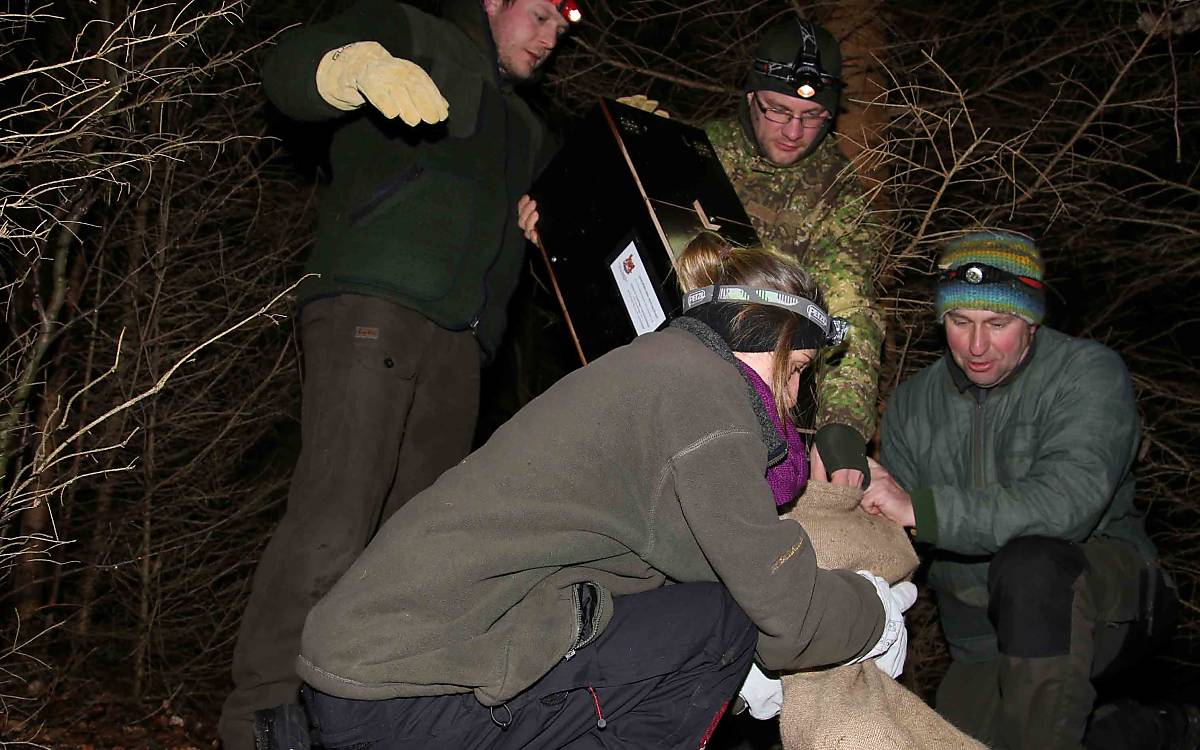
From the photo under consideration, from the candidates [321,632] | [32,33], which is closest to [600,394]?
[321,632]

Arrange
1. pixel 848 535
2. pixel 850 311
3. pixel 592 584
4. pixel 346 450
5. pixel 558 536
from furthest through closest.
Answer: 1. pixel 850 311
2. pixel 346 450
3. pixel 848 535
4. pixel 592 584
5. pixel 558 536

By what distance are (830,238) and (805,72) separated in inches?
21.1

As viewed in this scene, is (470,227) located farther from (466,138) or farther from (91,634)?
(91,634)

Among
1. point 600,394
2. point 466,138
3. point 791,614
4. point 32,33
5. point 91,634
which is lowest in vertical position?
point 91,634

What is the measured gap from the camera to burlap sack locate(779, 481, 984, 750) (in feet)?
6.56

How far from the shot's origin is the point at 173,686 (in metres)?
4.30

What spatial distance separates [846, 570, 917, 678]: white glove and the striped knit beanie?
1.05m

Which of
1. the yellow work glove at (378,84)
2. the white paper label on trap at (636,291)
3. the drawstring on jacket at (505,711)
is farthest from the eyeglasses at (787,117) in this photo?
the drawstring on jacket at (505,711)

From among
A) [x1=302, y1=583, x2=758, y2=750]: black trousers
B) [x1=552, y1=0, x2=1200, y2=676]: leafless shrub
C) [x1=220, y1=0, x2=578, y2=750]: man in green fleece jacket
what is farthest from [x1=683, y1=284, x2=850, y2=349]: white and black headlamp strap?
[x1=552, y1=0, x2=1200, y2=676]: leafless shrub

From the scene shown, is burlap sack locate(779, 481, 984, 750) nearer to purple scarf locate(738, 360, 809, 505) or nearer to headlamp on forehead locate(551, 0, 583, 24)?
purple scarf locate(738, 360, 809, 505)

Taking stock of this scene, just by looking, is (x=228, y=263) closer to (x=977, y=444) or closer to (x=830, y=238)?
(x=830, y=238)

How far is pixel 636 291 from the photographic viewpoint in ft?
8.64

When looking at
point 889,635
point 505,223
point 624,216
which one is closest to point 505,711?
point 889,635

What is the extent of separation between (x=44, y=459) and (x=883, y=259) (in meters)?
2.39
